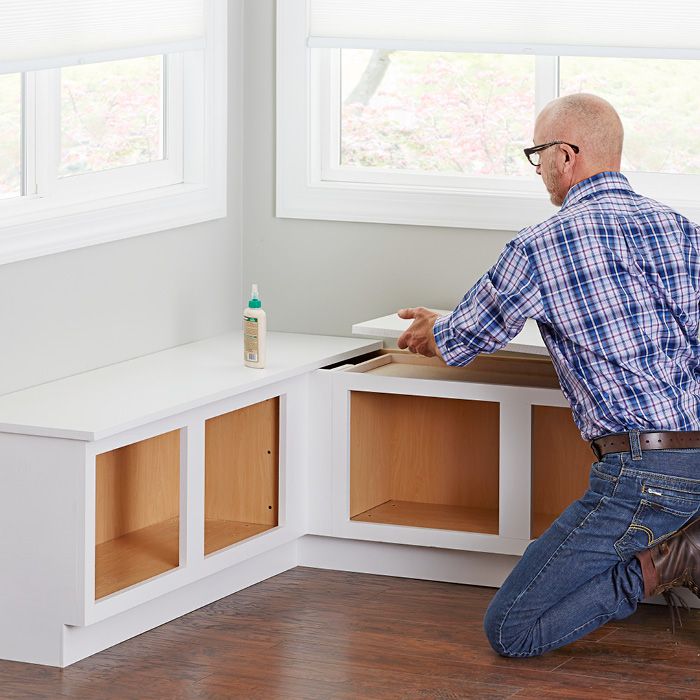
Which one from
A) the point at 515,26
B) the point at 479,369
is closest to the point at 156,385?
the point at 479,369

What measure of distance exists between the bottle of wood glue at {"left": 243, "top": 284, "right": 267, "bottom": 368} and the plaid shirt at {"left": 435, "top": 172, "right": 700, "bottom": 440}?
707mm

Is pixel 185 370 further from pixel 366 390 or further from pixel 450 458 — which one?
pixel 450 458

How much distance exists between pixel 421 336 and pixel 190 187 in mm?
974

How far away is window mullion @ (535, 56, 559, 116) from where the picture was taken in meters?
3.97

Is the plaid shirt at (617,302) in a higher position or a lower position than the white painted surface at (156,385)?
higher

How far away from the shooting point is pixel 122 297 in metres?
3.73

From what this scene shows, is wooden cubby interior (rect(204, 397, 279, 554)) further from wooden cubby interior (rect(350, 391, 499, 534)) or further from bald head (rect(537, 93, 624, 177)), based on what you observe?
bald head (rect(537, 93, 624, 177))

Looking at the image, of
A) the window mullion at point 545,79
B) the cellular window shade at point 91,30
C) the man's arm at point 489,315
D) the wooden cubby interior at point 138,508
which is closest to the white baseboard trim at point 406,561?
the wooden cubby interior at point 138,508

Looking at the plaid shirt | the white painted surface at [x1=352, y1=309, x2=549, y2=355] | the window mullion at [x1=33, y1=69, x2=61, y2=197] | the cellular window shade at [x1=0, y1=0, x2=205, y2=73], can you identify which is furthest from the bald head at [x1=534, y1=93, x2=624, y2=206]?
the window mullion at [x1=33, y1=69, x2=61, y2=197]

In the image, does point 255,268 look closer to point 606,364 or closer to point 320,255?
point 320,255

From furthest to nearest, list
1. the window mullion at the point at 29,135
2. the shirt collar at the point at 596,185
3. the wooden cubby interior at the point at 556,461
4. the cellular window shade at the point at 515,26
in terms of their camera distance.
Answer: the wooden cubby interior at the point at 556,461, the cellular window shade at the point at 515,26, the window mullion at the point at 29,135, the shirt collar at the point at 596,185

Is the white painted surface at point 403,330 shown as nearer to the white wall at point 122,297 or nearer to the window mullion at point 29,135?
the white wall at point 122,297

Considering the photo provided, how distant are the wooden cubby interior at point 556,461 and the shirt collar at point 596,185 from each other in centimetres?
78

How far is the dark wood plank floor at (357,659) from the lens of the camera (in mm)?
2988
